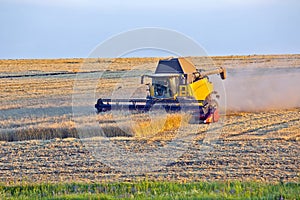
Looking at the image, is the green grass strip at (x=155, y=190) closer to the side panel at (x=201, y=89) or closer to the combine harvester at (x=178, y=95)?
the combine harvester at (x=178, y=95)

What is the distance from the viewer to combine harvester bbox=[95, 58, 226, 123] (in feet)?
54.4

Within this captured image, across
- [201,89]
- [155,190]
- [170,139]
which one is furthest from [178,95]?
[155,190]

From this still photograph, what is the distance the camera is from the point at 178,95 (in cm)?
1691

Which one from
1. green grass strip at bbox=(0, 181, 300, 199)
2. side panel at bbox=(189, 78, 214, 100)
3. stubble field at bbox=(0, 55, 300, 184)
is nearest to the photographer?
green grass strip at bbox=(0, 181, 300, 199)

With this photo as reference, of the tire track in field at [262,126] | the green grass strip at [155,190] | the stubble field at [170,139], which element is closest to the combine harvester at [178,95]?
the stubble field at [170,139]

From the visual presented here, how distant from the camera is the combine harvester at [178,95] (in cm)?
1659

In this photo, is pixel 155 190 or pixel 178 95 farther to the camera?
pixel 178 95

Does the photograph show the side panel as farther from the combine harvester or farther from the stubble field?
the stubble field

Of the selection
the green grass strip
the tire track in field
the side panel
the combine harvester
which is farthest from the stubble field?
the side panel

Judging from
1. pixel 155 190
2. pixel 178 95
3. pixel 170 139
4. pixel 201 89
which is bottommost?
pixel 155 190

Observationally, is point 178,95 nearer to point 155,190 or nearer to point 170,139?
point 170,139

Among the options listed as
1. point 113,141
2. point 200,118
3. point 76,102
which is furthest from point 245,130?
point 76,102

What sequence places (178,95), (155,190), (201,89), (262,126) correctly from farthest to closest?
(201,89), (178,95), (262,126), (155,190)

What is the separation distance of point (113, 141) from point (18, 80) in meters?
24.3
